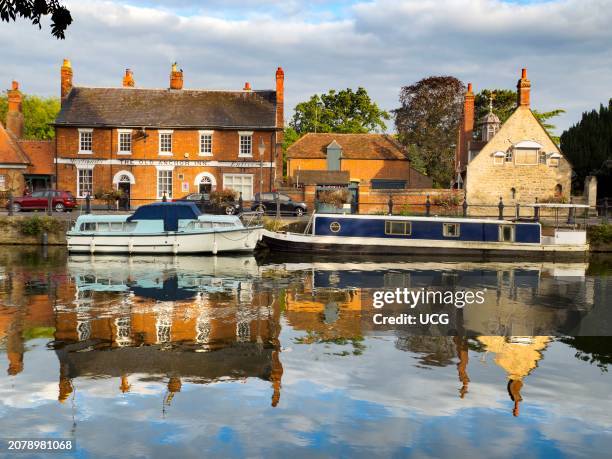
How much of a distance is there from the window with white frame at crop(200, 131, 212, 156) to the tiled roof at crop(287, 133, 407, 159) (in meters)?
11.4

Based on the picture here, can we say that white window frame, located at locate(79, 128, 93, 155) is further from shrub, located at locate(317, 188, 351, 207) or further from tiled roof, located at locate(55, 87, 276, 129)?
shrub, located at locate(317, 188, 351, 207)

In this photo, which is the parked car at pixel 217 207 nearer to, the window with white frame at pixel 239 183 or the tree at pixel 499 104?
the window with white frame at pixel 239 183

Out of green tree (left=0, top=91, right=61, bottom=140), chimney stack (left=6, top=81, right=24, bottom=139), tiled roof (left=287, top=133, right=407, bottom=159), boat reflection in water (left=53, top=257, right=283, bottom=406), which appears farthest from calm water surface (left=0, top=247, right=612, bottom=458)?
green tree (left=0, top=91, right=61, bottom=140)

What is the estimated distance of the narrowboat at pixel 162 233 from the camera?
2983 centimetres

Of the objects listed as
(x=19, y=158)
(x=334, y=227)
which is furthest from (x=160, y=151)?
(x=334, y=227)

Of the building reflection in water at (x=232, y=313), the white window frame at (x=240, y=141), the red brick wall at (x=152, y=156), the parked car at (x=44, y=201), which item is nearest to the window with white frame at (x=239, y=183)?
the red brick wall at (x=152, y=156)

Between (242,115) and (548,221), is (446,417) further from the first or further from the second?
(242,115)

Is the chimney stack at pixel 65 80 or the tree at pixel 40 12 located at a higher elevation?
the chimney stack at pixel 65 80

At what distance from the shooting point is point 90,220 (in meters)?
30.6

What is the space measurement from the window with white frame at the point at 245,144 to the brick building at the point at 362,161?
27.9 feet

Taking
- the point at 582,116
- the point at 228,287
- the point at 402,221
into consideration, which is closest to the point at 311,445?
the point at 228,287

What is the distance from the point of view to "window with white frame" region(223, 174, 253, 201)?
48.6 metres

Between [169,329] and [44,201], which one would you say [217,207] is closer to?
[44,201]

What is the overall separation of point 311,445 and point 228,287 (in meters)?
13.0
